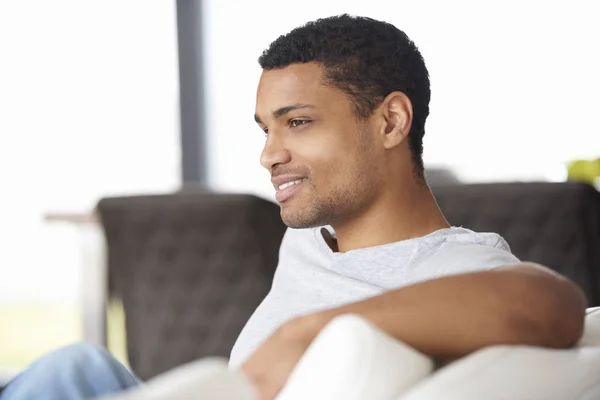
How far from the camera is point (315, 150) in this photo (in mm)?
1434

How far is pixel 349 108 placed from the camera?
4.78ft

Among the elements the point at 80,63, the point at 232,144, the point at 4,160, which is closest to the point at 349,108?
the point at 232,144

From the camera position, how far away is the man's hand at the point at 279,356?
2.99 feet

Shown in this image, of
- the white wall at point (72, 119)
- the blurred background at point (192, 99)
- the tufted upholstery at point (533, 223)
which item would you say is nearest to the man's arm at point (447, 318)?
the tufted upholstery at point (533, 223)

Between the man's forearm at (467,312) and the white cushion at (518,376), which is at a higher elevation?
the man's forearm at (467,312)

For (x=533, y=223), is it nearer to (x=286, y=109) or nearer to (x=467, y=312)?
(x=286, y=109)

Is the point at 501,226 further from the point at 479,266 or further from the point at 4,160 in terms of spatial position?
the point at 4,160

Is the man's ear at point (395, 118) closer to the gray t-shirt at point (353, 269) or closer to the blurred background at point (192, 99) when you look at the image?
the gray t-shirt at point (353, 269)

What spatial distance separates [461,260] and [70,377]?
511 mm

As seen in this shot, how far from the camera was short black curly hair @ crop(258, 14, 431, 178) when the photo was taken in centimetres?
147

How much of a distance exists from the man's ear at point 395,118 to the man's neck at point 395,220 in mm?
83

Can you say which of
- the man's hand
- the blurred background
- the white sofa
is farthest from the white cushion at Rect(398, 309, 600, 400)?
the blurred background

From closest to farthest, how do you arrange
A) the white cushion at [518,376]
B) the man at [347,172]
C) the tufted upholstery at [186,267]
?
the white cushion at [518,376], the man at [347,172], the tufted upholstery at [186,267]

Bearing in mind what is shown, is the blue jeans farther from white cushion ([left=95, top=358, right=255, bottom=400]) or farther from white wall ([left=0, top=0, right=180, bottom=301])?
white wall ([left=0, top=0, right=180, bottom=301])
